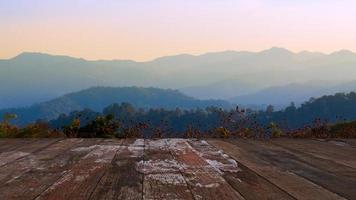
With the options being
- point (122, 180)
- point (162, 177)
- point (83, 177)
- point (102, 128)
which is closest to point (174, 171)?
point (162, 177)

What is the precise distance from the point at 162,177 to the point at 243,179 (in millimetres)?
484

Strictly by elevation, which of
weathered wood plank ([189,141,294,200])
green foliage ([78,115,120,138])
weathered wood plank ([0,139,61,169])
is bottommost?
weathered wood plank ([189,141,294,200])

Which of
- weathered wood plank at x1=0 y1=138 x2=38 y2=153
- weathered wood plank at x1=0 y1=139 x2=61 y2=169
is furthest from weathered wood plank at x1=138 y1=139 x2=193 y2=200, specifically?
weathered wood plank at x1=0 y1=138 x2=38 y2=153

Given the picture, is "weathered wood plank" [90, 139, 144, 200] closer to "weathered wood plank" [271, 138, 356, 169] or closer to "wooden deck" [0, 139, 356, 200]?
"wooden deck" [0, 139, 356, 200]

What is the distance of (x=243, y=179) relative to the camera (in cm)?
277

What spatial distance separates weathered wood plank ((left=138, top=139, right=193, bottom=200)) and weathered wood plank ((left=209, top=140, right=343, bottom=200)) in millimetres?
540

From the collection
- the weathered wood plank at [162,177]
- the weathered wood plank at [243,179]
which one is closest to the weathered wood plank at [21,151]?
the weathered wood plank at [162,177]

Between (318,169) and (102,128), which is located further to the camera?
(102,128)

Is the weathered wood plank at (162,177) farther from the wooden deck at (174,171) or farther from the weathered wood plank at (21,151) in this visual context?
the weathered wood plank at (21,151)

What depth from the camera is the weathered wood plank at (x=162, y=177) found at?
2.28 metres

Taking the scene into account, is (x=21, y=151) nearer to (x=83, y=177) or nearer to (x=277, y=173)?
(x=83, y=177)

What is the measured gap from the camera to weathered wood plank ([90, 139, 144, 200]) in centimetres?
226

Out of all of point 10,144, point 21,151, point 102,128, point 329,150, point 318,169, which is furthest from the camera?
point 102,128

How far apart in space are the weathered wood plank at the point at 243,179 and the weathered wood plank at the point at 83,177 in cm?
77
